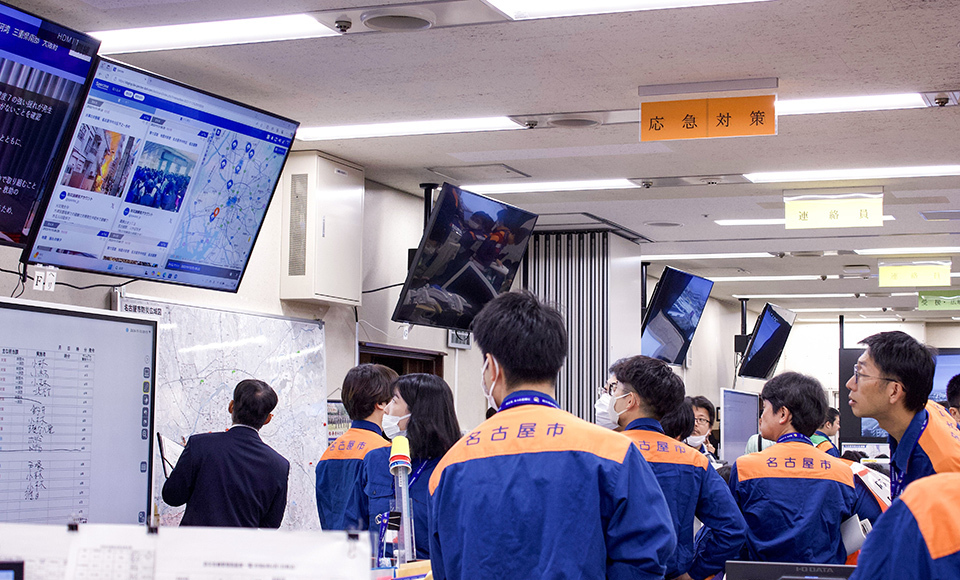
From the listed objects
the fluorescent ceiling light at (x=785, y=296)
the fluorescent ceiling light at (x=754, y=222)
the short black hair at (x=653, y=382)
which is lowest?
the short black hair at (x=653, y=382)

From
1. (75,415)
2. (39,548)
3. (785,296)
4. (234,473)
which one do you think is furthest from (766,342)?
(39,548)

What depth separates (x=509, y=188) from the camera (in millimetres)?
7449

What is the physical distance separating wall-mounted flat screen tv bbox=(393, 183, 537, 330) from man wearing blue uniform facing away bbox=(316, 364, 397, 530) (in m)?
1.65

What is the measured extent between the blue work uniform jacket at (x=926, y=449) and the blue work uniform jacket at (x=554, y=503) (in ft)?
3.62

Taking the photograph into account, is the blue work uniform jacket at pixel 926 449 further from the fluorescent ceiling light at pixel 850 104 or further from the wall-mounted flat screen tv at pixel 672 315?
the wall-mounted flat screen tv at pixel 672 315

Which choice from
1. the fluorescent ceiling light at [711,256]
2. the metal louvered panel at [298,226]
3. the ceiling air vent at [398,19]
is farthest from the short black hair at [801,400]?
the fluorescent ceiling light at [711,256]

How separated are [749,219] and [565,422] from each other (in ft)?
21.8

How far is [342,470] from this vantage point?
4664 millimetres

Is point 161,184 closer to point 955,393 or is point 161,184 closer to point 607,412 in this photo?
point 607,412

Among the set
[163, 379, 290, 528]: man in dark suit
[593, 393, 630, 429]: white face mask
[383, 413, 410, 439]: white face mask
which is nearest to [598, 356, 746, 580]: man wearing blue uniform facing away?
[593, 393, 630, 429]: white face mask

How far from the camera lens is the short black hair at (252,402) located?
4426mm

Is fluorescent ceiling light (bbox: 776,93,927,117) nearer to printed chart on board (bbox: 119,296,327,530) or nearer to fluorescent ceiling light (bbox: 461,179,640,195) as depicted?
fluorescent ceiling light (bbox: 461,179,640,195)

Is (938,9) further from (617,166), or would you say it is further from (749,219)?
(749,219)

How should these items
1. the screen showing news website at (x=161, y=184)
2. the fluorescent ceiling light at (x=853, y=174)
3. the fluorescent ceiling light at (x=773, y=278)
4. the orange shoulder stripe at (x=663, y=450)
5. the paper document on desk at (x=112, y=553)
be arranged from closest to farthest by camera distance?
the paper document on desk at (x=112, y=553), the orange shoulder stripe at (x=663, y=450), the screen showing news website at (x=161, y=184), the fluorescent ceiling light at (x=853, y=174), the fluorescent ceiling light at (x=773, y=278)
